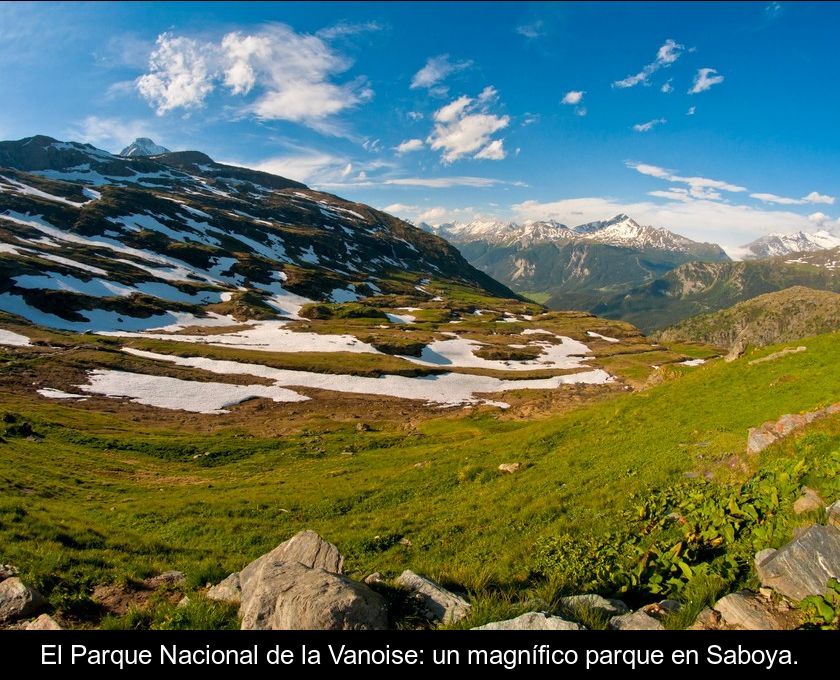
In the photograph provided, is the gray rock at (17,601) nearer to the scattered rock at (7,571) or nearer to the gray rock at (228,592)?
the scattered rock at (7,571)

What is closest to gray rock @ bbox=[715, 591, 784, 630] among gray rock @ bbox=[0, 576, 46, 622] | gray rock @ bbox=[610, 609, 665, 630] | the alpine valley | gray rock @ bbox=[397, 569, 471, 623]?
the alpine valley

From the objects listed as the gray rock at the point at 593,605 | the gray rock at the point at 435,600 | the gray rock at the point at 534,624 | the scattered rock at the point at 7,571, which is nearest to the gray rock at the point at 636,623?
the gray rock at the point at 593,605

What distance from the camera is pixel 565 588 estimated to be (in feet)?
34.1

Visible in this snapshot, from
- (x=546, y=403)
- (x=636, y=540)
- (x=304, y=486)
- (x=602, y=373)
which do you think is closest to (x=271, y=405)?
(x=304, y=486)

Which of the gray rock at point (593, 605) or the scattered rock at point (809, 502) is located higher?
the scattered rock at point (809, 502)

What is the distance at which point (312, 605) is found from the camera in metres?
7.58

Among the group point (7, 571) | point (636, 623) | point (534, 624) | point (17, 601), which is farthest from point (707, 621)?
point (7, 571)

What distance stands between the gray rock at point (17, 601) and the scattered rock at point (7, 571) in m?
1.77

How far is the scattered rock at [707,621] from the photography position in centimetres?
764

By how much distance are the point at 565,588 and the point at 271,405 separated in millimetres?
63975

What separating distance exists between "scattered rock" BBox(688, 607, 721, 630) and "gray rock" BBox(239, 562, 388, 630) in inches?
220

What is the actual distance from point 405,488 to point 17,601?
66.9 feet

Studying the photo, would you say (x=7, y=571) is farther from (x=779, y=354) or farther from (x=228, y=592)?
(x=779, y=354)

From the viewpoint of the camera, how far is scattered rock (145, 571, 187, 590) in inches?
517
